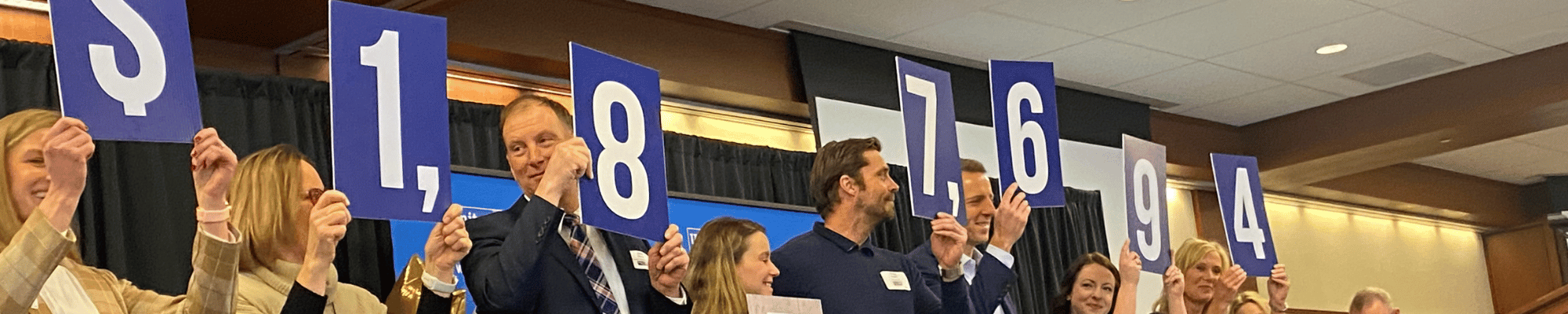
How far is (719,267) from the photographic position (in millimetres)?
2879

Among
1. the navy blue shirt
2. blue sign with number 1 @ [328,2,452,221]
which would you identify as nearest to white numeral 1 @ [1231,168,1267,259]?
the navy blue shirt

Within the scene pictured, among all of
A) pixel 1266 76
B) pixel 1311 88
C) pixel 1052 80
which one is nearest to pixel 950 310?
pixel 1052 80

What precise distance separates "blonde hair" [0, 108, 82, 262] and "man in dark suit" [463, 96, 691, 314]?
25.3 inches

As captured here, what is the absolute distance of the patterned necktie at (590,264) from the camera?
2525mm

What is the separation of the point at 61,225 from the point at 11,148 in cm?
21

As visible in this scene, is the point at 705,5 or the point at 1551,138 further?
the point at 1551,138

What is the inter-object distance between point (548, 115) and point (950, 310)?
117 centimetres

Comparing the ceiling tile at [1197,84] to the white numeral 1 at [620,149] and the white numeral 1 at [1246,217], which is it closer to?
the white numeral 1 at [1246,217]

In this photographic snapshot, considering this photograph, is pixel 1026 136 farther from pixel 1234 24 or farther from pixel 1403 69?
pixel 1403 69

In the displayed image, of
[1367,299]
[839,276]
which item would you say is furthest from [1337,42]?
[839,276]

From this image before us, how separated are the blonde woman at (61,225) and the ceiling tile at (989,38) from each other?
3.97 meters

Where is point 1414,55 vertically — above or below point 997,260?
above

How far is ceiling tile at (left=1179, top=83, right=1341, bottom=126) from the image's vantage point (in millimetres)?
7504

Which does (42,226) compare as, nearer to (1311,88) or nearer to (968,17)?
(968,17)
